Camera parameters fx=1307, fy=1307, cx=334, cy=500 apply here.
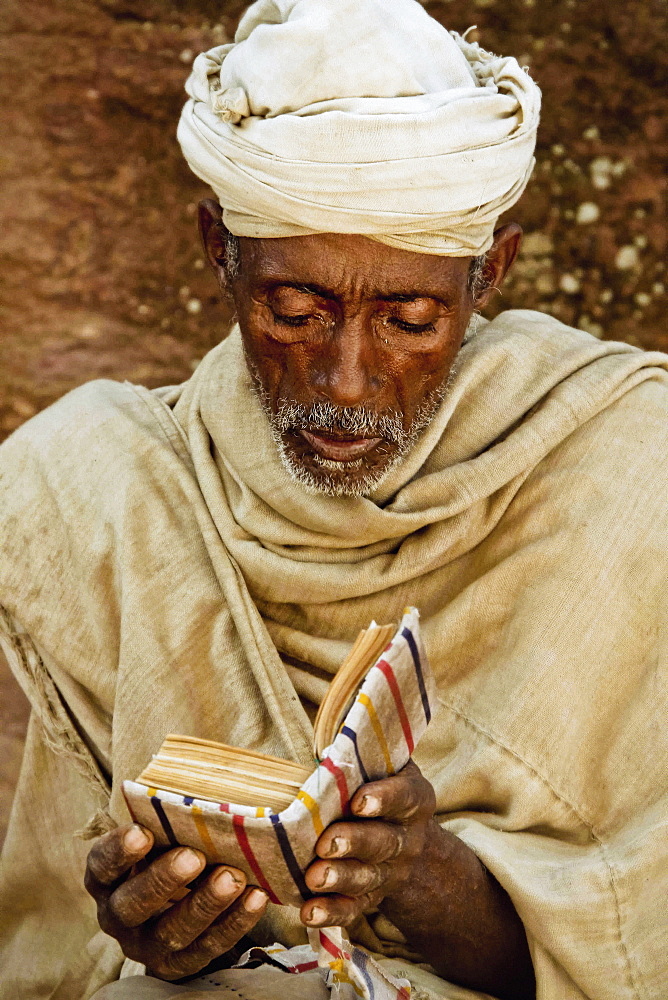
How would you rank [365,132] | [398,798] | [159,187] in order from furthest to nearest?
[159,187]
[365,132]
[398,798]

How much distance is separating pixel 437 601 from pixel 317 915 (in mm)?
904

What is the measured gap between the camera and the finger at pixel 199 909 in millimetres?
1901

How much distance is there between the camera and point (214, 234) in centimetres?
276

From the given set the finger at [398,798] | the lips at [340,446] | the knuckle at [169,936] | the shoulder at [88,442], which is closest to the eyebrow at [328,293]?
the lips at [340,446]

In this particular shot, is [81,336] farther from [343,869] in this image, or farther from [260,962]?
[343,869]

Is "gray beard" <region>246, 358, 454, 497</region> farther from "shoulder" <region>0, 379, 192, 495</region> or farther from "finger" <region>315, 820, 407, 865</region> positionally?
"finger" <region>315, 820, 407, 865</region>

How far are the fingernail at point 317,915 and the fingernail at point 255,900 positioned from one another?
3.9 inches

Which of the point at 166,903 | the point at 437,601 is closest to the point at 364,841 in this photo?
the point at 166,903

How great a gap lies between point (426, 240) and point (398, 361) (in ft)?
0.77

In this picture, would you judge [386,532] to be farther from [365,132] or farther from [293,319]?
[365,132]

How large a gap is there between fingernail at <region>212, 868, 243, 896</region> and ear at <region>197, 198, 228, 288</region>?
4.28 feet

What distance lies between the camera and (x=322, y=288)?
8.03 ft

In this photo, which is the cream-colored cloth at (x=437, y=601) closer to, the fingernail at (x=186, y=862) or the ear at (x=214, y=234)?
the ear at (x=214, y=234)

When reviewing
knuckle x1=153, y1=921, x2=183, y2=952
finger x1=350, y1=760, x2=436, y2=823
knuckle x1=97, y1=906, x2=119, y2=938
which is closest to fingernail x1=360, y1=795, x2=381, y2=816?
finger x1=350, y1=760, x2=436, y2=823
